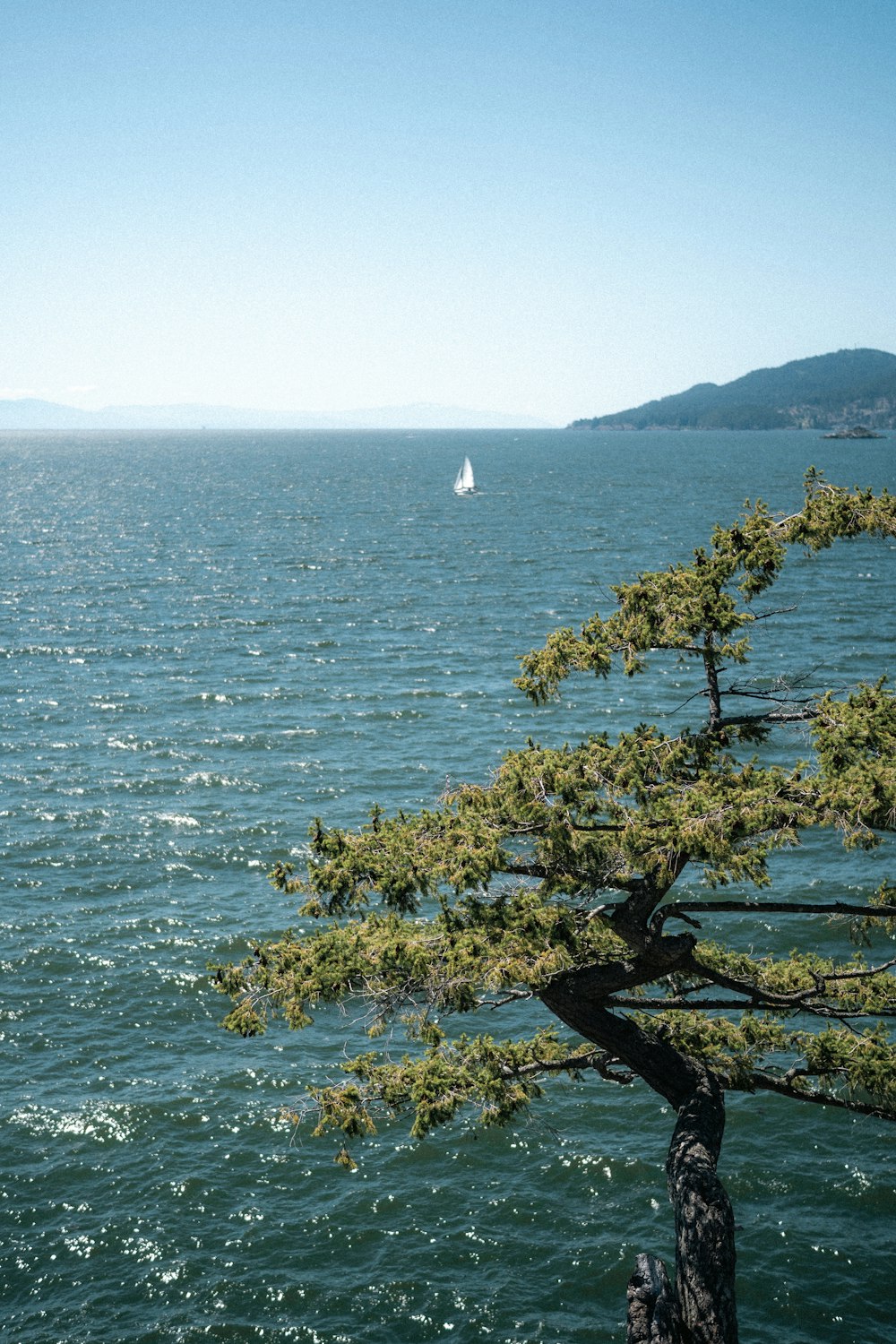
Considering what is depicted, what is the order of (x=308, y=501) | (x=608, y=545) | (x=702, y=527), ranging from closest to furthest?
1. (x=608, y=545)
2. (x=702, y=527)
3. (x=308, y=501)

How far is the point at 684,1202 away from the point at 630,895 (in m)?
3.93

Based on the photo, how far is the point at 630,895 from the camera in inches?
570

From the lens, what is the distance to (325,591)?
271 ft

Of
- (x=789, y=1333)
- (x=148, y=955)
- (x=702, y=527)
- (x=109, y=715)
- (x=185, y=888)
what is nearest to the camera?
(x=789, y=1333)

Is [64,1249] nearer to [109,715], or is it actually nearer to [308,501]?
[109,715]

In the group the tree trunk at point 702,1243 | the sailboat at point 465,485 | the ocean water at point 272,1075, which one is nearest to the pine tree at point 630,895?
the tree trunk at point 702,1243

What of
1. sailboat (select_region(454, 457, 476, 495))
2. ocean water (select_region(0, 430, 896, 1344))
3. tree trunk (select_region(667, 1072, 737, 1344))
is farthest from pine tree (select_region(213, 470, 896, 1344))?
sailboat (select_region(454, 457, 476, 495))

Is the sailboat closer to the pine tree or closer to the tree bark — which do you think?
the pine tree

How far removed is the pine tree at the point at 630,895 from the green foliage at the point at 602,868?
34 millimetres

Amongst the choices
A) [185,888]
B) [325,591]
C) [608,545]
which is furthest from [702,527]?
[185,888]

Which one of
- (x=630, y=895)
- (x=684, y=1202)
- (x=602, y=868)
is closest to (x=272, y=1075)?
(x=684, y=1202)

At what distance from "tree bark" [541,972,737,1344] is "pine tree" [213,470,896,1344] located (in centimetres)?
3

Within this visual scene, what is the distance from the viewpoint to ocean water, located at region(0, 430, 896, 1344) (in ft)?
63.1

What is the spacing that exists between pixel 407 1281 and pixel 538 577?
6992 cm
